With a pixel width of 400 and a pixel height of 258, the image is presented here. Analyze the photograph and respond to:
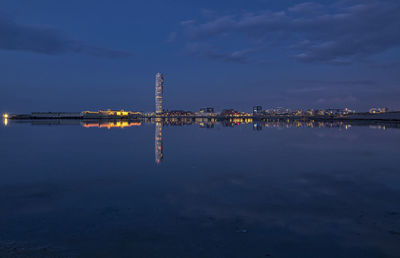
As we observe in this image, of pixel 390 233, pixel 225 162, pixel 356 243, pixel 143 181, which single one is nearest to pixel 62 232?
pixel 143 181

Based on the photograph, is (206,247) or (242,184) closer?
(206,247)

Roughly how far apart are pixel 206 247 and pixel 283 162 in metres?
14.7

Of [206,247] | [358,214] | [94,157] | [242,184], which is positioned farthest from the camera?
[94,157]

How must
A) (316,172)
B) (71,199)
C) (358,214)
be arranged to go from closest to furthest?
1. (358,214)
2. (71,199)
3. (316,172)

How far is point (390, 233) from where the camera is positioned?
7.92 metres

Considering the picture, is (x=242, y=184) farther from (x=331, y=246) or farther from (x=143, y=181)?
(x=331, y=246)

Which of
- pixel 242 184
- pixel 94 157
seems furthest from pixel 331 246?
pixel 94 157

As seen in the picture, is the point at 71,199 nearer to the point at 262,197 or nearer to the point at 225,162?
the point at 262,197

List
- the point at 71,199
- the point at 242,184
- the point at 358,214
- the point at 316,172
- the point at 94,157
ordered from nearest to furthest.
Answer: the point at 358,214, the point at 71,199, the point at 242,184, the point at 316,172, the point at 94,157

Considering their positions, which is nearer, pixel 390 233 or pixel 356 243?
pixel 356 243

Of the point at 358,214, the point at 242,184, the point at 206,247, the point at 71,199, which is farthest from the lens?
the point at 242,184

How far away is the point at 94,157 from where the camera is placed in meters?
22.6

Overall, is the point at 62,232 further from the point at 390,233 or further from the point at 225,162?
the point at 225,162

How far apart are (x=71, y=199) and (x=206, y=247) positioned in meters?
6.80
